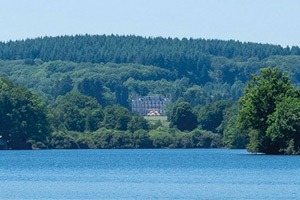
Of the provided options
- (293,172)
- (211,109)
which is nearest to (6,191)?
(293,172)

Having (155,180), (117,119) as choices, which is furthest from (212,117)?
(155,180)

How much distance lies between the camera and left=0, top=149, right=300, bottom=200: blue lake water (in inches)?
2259

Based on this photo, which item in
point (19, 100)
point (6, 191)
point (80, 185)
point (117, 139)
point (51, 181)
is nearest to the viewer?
point (6, 191)

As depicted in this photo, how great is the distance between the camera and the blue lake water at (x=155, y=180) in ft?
188

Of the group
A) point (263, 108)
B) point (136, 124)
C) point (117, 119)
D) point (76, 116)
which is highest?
point (263, 108)

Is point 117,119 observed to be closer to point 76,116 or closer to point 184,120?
point 76,116

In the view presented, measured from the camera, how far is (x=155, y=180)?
225 ft

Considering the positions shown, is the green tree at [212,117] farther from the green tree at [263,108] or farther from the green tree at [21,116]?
the green tree at [263,108]

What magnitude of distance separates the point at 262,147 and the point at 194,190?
46.3 m

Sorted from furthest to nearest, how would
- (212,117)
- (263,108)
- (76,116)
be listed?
(212,117) → (76,116) → (263,108)

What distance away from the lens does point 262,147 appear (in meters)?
106

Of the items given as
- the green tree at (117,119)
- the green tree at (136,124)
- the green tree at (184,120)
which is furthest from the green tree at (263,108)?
the green tree at (184,120)

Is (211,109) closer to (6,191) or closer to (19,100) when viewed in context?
(19,100)

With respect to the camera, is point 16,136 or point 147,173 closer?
point 147,173
